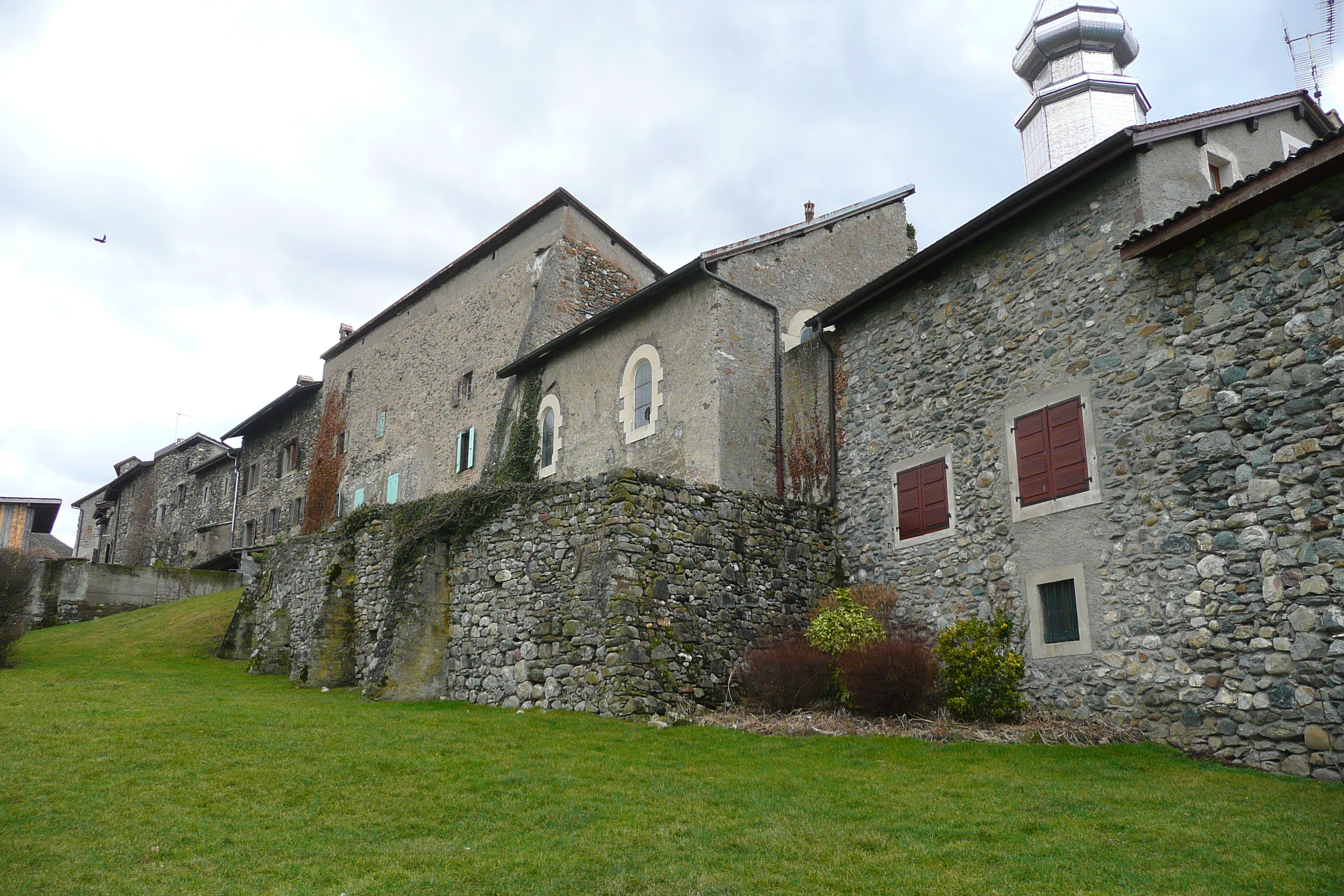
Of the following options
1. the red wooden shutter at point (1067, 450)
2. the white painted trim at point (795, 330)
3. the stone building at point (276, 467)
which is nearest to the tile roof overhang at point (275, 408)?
the stone building at point (276, 467)

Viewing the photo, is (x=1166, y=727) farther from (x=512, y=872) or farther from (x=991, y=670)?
(x=512, y=872)

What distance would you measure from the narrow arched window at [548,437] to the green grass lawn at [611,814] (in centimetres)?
914

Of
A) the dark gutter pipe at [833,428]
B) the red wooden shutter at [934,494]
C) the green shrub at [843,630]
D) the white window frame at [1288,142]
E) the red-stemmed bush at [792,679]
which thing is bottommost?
the red-stemmed bush at [792,679]

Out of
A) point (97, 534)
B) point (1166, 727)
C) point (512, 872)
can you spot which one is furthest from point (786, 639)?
point (97, 534)

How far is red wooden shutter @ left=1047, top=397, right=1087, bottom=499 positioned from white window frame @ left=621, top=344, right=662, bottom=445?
7315 mm

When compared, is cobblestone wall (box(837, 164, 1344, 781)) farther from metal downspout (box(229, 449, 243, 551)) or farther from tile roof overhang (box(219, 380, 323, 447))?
metal downspout (box(229, 449, 243, 551))

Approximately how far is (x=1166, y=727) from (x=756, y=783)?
4608 millimetres

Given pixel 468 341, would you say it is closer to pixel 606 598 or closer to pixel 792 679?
pixel 606 598

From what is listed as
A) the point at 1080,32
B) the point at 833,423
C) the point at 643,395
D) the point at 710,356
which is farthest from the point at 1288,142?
the point at 1080,32

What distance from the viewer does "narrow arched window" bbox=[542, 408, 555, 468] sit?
20281 mm

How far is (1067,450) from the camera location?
11.6 meters

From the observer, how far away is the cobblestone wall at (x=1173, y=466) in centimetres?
912

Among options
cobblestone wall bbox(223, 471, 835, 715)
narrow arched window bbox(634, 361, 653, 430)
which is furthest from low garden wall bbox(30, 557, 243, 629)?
narrow arched window bbox(634, 361, 653, 430)

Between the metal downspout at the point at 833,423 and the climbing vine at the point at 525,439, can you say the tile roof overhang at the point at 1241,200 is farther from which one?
the climbing vine at the point at 525,439
